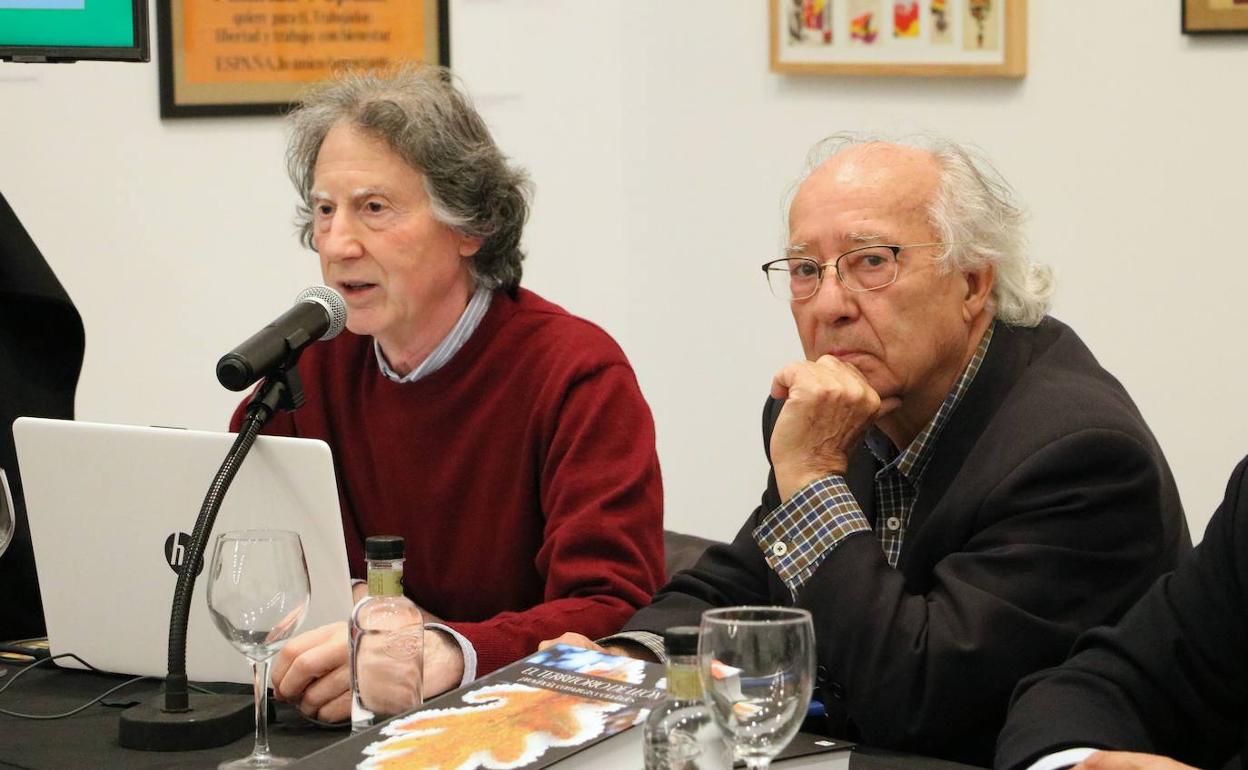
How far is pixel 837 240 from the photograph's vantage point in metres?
2.04

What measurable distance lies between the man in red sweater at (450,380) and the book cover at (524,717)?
2.33 feet

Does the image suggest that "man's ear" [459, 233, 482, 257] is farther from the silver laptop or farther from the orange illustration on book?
the orange illustration on book

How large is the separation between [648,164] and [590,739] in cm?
290

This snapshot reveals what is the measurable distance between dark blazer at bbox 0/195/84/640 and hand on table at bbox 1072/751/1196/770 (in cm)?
172

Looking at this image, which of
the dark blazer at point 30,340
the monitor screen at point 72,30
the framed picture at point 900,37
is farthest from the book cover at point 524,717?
the framed picture at point 900,37

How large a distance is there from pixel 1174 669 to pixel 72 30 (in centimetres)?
184

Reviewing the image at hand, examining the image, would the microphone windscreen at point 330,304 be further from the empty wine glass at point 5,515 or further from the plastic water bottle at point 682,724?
the plastic water bottle at point 682,724

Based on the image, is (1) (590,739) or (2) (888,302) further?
(2) (888,302)

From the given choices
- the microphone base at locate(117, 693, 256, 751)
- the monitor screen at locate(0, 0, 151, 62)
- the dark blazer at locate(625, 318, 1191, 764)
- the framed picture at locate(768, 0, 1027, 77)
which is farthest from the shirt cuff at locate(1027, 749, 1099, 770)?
the framed picture at locate(768, 0, 1027, 77)

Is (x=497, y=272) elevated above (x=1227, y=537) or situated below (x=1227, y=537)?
above

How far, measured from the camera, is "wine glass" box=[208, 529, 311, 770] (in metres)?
1.59

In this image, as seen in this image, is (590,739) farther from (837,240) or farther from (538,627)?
(837,240)

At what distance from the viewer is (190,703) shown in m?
1.79

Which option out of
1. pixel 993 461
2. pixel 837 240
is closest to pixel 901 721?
pixel 993 461
